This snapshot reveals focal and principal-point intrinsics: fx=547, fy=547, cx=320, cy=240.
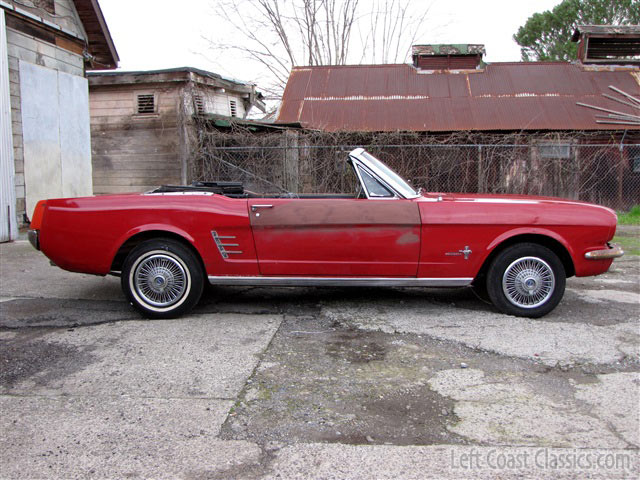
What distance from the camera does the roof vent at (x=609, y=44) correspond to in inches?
672

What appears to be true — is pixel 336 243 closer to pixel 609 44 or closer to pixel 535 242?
pixel 535 242

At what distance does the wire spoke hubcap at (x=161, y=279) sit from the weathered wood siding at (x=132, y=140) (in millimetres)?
10233

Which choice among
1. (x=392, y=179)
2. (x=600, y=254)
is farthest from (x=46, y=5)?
(x=600, y=254)

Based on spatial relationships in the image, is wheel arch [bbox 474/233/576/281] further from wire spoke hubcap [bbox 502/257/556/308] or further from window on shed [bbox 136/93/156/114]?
window on shed [bbox 136/93/156/114]

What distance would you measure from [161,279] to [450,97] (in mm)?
13378

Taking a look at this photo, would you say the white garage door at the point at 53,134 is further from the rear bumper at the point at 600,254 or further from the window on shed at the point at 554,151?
the window on shed at the point at 554,151

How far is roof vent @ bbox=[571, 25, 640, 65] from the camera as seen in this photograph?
17.1m

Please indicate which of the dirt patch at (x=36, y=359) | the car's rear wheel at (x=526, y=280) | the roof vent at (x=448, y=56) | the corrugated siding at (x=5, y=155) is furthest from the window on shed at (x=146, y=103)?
the car's rear wheel at (x=526, y=280)

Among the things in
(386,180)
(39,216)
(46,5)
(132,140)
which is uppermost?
(46,5)

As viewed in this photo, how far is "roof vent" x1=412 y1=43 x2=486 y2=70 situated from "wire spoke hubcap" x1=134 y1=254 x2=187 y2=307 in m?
14.8

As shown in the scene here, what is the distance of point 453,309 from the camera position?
16.8ft

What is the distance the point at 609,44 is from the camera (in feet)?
56.9

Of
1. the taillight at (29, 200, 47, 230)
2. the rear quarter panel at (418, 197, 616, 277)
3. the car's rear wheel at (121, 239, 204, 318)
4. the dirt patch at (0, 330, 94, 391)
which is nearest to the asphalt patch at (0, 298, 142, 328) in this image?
the car's rear wheel at (121, 239, 204, 318)

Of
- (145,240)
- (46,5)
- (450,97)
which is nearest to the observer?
(145,240)
